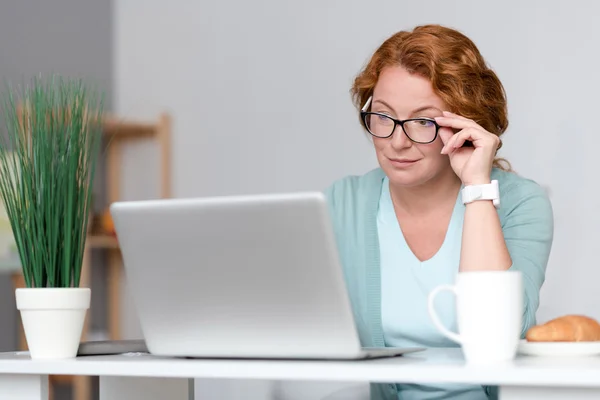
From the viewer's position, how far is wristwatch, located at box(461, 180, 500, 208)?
1363 mm

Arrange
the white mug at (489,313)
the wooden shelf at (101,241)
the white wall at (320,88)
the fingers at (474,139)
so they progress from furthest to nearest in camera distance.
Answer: the wooden shelf at (101,241) < the white wall at (320,88) < the fingers at (474,139) < the white mug at (489,313)

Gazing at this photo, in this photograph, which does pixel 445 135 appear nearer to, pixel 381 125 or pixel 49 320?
pixel 381 125

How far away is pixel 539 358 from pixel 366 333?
2.23 ft

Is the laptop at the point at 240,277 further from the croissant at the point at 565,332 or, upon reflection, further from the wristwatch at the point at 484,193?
the wristwatch at the point at 484,193

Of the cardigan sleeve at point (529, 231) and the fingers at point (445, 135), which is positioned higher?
the fingers at point (445, 135)

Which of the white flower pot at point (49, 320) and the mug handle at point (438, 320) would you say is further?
the white flower pot at point (49, 320)

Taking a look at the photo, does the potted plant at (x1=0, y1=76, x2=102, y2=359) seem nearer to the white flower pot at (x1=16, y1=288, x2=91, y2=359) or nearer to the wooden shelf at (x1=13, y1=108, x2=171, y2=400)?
the white flower pot at (x1=16, y1=288, x2=91, y2=359)

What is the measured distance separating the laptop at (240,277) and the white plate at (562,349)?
0.17 meters

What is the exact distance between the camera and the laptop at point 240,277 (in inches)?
35.0

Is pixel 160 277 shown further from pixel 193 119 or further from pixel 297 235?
pixel 193 119

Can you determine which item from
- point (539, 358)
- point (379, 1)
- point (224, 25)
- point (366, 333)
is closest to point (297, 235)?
point (539, 358)

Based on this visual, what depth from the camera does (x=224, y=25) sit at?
12.4 ft

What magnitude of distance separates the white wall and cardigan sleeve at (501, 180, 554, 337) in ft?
3.95

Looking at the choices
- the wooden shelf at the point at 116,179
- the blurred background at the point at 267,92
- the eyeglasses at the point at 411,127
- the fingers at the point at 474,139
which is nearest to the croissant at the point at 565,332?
the fingers at the point at 474,139
